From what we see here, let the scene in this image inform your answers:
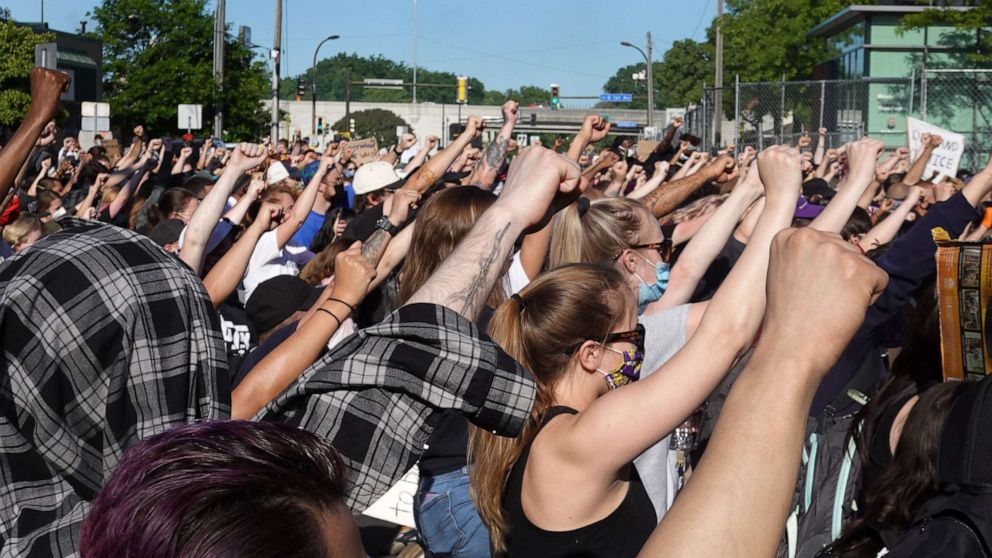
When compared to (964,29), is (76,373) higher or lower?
lower

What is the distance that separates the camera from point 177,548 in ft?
4.04

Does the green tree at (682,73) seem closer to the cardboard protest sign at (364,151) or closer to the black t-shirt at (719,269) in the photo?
the cardboard protest sign at (364,151)

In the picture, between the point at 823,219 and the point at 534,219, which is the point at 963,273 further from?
the point at 534,219

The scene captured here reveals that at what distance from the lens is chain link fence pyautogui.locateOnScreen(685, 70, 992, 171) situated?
724 inches

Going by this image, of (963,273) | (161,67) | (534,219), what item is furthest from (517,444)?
(161,67)

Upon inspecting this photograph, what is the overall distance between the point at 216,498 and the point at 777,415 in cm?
75

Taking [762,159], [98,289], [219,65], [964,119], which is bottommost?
[98,289]

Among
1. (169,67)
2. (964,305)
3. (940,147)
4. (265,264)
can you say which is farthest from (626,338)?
(169,67)

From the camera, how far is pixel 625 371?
3334mm

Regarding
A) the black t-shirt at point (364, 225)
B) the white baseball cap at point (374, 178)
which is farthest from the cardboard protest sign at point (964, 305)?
the white baseball cap at point (374, 178)

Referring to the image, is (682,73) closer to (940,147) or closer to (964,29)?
(964,29)

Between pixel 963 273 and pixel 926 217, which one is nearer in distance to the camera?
pixel 963 273

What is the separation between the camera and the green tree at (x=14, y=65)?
124ft

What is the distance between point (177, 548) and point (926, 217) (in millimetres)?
4135
